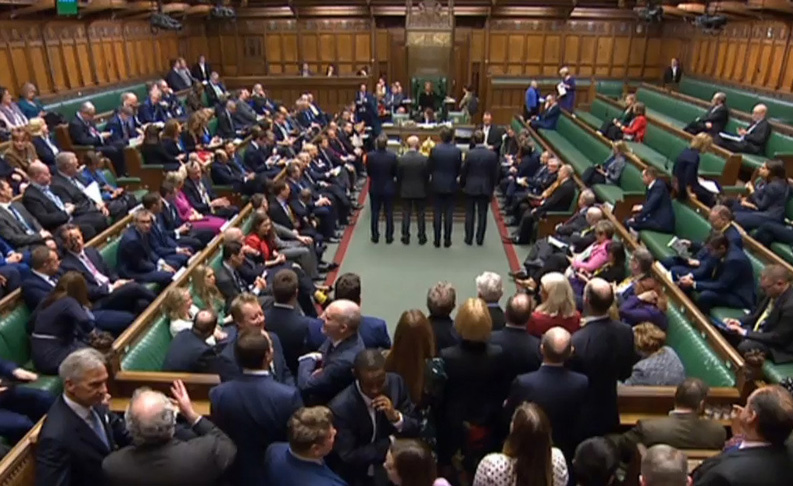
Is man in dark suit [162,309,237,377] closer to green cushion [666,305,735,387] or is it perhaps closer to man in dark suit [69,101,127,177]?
green cushion [666,305,735,387]

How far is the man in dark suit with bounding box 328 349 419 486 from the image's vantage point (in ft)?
8.09

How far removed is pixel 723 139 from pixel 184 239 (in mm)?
7251

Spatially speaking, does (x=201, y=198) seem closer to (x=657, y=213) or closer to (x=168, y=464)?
(x=657, y=213)

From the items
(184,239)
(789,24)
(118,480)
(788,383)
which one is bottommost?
(184,239)

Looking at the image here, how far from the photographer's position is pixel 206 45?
669 inches

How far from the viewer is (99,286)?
4.55 metres

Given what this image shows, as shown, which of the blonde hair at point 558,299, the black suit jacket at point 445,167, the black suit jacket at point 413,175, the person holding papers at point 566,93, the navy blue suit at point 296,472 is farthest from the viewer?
the person holding papers at point 566,93

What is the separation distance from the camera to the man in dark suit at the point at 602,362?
Answer: 9.78ft

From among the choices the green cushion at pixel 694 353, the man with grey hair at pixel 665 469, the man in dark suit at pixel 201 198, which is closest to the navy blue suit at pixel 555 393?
the man with grey hair at pixel 665 469

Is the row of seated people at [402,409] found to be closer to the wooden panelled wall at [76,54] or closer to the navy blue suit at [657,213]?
the navy blue suit at [657,213]

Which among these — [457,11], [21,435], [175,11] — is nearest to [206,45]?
[175,11]

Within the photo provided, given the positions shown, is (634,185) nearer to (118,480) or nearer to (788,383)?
(788,383)

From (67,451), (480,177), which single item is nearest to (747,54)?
(480,177)

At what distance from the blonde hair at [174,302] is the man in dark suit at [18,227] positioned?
147 cm
